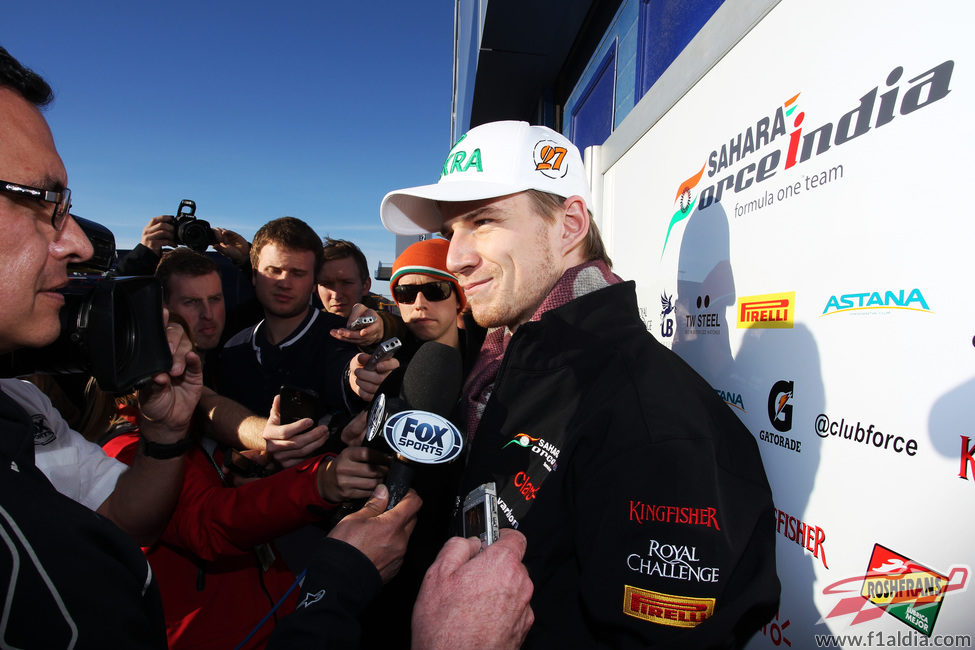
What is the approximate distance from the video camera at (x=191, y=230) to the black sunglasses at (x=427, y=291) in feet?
5.74

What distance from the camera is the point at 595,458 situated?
1158 millimetres

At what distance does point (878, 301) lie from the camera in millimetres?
860

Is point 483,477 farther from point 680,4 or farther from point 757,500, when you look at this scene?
point 680,4

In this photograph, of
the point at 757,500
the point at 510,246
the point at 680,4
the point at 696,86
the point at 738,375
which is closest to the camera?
the point at 757,500

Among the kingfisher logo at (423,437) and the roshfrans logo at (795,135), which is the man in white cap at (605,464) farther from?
the roshfrans logo at (795,135)

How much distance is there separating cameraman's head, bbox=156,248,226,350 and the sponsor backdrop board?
9.98ft

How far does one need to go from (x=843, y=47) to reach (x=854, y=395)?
0.69m

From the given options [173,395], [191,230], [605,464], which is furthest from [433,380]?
[191,230]

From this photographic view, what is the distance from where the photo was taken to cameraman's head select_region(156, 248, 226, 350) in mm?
3096

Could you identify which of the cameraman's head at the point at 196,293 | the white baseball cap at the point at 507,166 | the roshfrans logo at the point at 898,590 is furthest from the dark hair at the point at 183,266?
the roshfrans logo at the point at 898,590

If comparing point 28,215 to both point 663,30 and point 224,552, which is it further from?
point 663,30

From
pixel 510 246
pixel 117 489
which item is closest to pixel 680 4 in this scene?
pixel 510 246

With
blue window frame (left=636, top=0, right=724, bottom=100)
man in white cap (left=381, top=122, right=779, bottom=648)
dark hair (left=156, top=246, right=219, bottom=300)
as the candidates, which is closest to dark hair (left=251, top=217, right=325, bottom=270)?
dark hair (left=156, top=246, right=219, bottom=300)

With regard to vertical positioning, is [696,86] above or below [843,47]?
above
